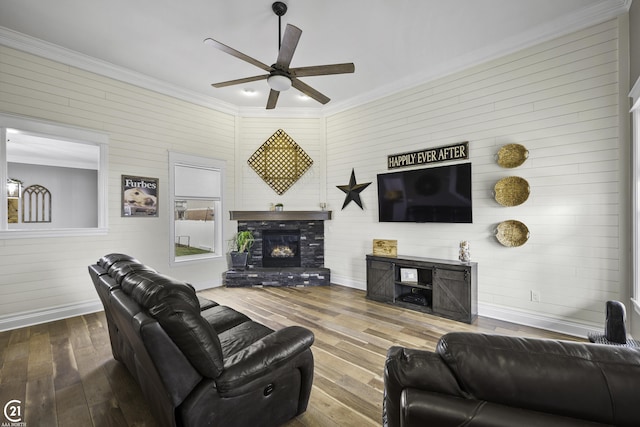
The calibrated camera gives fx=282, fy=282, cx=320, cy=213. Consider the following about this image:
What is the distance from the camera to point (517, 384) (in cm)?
78

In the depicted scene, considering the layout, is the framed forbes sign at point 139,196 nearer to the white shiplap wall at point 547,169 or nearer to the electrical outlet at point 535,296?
the white shiplap wall at point 547,169

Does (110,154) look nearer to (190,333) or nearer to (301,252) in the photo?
(301,252)

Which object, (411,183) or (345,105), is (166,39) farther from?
(411,183)

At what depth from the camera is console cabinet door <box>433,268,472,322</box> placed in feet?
11.1

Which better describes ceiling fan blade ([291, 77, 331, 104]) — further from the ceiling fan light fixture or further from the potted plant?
the potted plant

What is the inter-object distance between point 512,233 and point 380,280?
179cm

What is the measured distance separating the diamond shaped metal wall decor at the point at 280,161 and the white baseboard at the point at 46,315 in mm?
3229

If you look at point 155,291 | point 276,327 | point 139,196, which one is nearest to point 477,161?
point 276,327

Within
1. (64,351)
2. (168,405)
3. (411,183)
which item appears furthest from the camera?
(411,183)

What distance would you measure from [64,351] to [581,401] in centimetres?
379

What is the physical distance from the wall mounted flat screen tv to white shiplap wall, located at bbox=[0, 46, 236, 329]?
10.5 ft

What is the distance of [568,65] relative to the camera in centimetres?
305

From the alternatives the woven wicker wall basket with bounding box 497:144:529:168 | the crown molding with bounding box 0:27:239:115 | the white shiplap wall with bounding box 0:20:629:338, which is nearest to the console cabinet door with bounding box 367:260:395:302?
the white shiplap wall with bounding box 0:20:629:338

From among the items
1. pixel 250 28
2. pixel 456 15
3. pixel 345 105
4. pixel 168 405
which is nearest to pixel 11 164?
pixel 250 28
